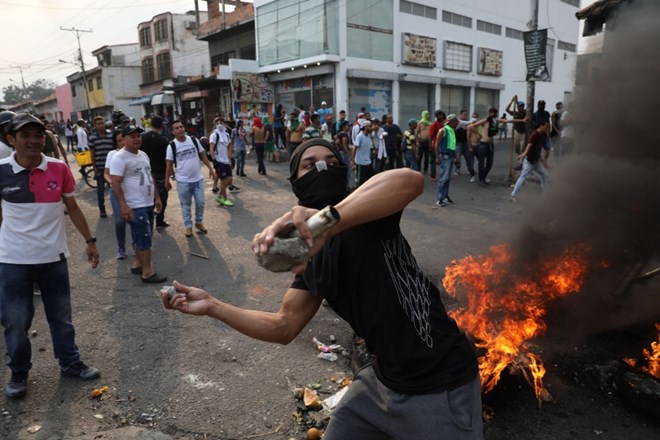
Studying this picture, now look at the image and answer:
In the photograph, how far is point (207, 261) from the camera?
6457mm

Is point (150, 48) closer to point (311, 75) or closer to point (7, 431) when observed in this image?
point (311, 75)

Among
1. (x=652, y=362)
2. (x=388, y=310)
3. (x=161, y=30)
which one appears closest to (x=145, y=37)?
(x=161, y=30)

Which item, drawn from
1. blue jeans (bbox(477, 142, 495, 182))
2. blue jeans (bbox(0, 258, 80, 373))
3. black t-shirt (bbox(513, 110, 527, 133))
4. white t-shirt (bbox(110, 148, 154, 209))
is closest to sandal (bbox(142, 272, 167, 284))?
white t-shirt (bbox(110, 148, 154, 209))

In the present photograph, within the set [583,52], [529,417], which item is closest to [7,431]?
[529,417]

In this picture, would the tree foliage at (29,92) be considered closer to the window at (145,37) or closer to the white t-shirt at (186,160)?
the window at (145,37)

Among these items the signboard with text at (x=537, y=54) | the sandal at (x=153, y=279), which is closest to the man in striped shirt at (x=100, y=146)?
the sandal at (x=153, y=279)

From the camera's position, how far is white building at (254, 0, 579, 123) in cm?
2169

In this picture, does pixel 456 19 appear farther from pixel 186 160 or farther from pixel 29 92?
pixel 29 92

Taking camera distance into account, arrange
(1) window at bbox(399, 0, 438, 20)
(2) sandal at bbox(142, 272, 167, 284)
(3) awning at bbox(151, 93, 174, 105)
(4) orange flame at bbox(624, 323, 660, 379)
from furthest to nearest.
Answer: (3) awning at bbox(151, 93, 174, 105), (1) window at bbox(399, 0, 438, 20), (2) sandal at bbox(142, 272, 167, 284), (4) orange flame at bbox(624, 323, 660, 379)

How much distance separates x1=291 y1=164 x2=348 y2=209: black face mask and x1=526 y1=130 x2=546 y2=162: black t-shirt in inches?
337

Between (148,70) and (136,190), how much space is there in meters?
41.8

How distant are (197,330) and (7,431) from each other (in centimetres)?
167

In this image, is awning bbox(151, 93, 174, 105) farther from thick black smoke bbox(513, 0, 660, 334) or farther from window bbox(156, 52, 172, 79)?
thick black smoke bbox(513, 0, 660, 334)

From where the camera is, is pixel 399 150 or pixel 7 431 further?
pixel 399 150
